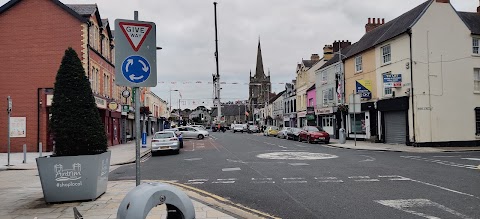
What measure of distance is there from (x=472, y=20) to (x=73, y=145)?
3154 cm

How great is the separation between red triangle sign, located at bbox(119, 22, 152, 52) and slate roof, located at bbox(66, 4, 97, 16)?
82.5 ft

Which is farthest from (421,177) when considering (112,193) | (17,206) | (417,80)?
(417,80)

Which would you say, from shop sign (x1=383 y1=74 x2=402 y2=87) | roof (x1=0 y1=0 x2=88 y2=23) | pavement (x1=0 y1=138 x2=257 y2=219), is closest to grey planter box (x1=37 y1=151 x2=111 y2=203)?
pavement (x1=0 y1=138 x2=257 y2=219)

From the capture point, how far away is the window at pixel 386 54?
30.0 metres

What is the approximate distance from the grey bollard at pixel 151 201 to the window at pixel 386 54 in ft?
95.3

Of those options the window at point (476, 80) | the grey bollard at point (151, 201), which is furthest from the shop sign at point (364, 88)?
the grey bollard at point (151, 201)

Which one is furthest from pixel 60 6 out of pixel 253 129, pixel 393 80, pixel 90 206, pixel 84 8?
pixel 253 129

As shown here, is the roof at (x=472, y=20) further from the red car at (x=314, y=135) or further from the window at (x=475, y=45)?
the red car at (x=314, y=135)

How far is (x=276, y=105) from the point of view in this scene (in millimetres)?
75250

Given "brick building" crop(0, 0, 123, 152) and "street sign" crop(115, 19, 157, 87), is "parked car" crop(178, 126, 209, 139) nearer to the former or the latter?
"brick building" crop(0, 0, 123, 152)

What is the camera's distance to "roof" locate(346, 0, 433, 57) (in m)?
27.9

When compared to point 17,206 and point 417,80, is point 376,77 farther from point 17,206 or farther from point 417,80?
point 17,206

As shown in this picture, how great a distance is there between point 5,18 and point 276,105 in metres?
54.7

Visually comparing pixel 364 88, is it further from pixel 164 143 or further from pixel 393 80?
pixel 164 143
